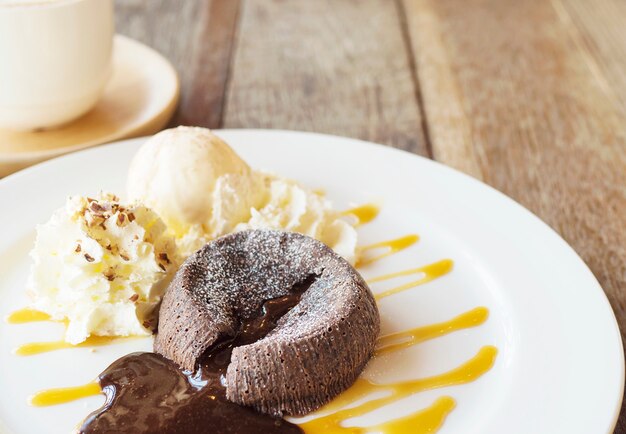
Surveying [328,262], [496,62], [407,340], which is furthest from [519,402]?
[496,62]

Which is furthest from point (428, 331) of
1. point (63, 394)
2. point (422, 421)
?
point (63, 394)

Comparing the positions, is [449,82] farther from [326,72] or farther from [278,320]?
[278,320]

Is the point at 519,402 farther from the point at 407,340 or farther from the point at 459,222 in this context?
the point at 459,222

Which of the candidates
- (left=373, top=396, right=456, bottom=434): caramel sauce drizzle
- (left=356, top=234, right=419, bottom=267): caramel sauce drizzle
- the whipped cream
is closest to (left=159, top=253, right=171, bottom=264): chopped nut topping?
the whipped cream

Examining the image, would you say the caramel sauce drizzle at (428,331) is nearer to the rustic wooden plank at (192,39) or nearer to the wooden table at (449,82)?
the wooden table at (449,82)

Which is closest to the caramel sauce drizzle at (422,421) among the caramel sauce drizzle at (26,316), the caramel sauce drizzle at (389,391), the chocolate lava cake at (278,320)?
the caramel sauce drizzle at (389,391)

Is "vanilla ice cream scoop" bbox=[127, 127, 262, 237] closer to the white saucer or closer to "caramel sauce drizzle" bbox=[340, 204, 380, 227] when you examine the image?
"caramel sauce drizzle" bbox=[340, 204, 380, 227]
